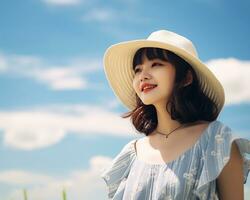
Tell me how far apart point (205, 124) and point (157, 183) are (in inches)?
20.2

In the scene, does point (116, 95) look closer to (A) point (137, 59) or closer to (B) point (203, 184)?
(A) point (137, 59)

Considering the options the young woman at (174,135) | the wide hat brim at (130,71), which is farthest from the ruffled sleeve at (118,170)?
the wide hat brim at (130,71)

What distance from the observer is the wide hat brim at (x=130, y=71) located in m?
3.33

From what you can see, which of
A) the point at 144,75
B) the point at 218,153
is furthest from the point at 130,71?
the point at 218,153

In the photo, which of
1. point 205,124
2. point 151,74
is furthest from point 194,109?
point 151,74

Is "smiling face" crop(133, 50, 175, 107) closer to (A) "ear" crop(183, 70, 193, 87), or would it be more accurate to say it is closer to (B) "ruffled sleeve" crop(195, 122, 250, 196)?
(A) "ear" crop(183, 70, 193, 87)

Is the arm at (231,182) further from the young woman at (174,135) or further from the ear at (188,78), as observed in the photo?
the ear at (188,78)

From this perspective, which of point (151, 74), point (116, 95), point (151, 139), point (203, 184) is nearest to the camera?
point (203, 184)

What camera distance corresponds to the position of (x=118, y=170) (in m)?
3.56

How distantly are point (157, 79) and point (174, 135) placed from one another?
381mm

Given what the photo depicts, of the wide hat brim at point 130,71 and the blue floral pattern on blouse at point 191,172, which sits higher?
the wide hat brim at point 130,71

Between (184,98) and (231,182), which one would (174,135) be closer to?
(184,98)

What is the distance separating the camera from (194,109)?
334cm

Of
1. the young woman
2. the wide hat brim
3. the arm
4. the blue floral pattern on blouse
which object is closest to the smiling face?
the young woman
